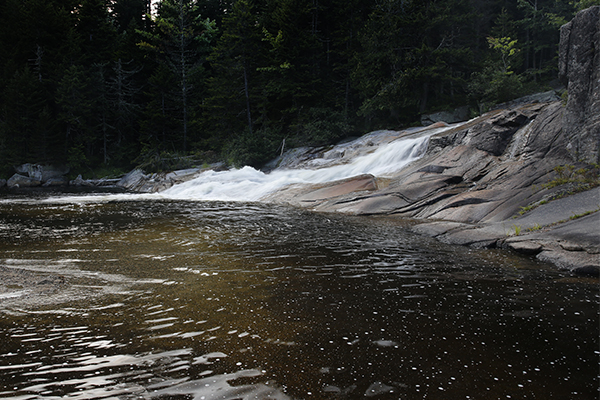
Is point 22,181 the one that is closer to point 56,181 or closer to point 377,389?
point 56,181

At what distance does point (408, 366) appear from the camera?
3.30 metres

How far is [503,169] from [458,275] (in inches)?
305

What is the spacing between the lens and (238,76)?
30750mm

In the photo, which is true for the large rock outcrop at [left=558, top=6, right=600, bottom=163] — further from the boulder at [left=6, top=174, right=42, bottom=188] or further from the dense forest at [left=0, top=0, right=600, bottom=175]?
the boulder at [left=6, top=174, right=42, bottom=188]

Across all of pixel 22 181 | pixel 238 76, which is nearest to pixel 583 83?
pixel 238 76

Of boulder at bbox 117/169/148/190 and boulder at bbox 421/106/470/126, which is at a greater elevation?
boulder at bbox 421/106/470/126

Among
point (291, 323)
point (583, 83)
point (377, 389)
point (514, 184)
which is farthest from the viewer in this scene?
point (514, 184)

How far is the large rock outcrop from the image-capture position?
10.4 meters

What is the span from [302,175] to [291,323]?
15790 millimetres

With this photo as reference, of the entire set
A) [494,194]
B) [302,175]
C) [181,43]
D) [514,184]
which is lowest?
[494,194]

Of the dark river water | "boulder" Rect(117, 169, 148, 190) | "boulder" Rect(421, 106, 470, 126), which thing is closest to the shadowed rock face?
the dark river water

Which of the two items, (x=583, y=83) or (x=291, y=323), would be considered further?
(x=583, y=83)

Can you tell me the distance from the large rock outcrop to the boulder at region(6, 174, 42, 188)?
33013 mm

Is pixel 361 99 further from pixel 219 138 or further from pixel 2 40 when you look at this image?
pixel 2 40
